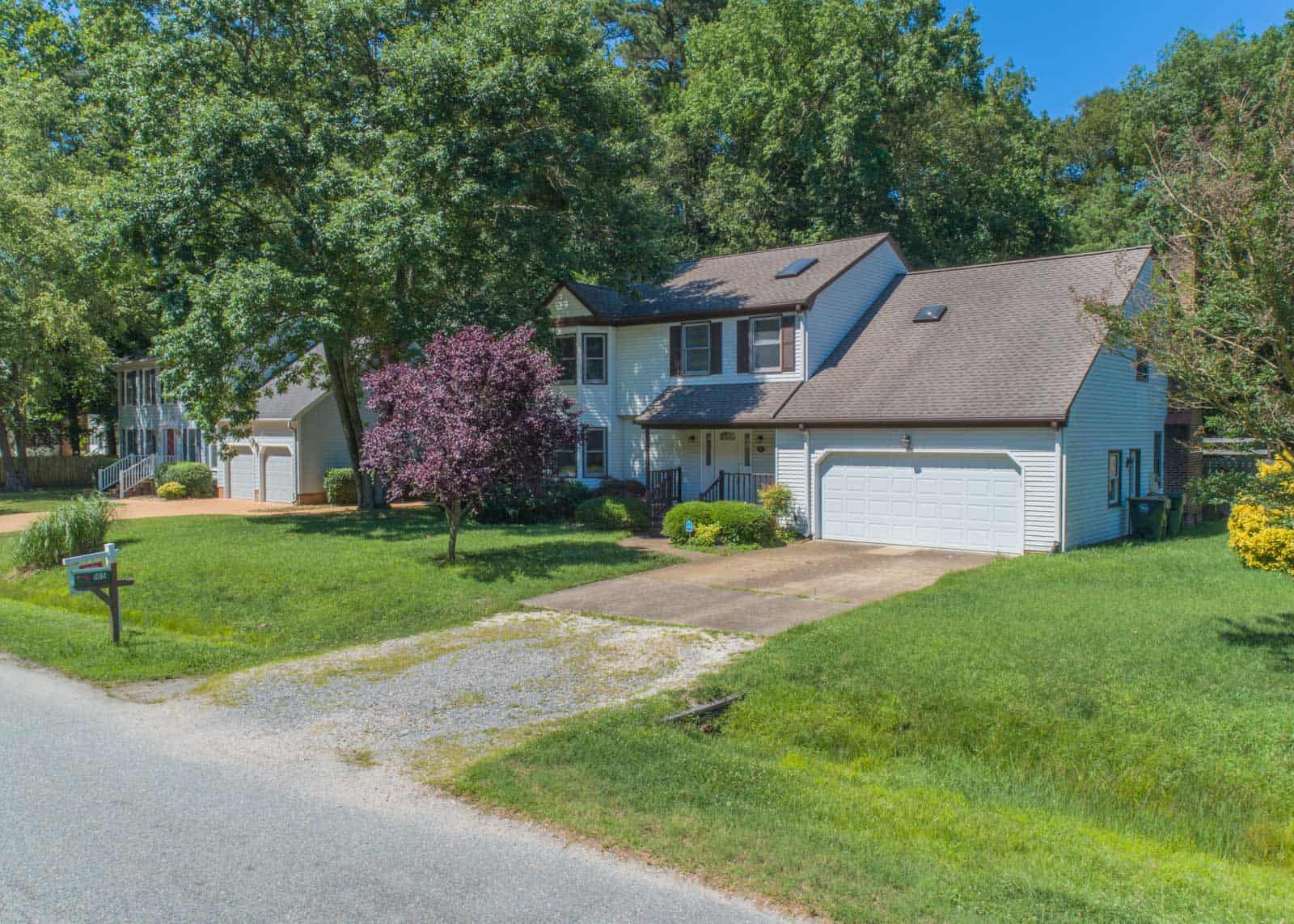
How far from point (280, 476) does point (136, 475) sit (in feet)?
26.8

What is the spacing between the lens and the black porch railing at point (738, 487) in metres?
21.1

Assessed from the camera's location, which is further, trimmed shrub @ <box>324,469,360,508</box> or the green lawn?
trimmed shrub @ <box>324,469,360,508</box>

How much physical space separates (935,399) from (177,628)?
13.7m

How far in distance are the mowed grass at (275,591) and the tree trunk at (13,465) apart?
1707 cm

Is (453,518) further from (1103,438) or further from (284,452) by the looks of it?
(284,452)

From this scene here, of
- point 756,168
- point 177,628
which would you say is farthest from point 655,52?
point 177,628

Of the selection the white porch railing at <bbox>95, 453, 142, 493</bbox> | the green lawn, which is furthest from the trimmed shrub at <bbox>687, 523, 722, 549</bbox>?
the white porch railing at <bbox>95, 453, 142, 493</bbox>

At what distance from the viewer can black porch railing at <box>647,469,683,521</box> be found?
2212 centimetres

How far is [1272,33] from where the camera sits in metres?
32.2

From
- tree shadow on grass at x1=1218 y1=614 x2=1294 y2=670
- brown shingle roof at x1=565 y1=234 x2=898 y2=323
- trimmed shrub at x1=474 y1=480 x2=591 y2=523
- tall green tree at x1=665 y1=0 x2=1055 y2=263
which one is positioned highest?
tall green tree at x1=665 y1=0 x2=1055 y2=263

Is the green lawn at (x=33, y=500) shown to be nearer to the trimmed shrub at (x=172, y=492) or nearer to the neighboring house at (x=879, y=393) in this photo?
the trimmed shrub at (x=172, y=492)

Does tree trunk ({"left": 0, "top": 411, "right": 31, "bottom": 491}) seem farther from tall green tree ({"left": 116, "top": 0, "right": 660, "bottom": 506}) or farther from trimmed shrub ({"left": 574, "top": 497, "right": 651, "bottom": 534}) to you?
trimmed shrub ({"left": 574, "top": 497, "right": 651, "bottom": 534})

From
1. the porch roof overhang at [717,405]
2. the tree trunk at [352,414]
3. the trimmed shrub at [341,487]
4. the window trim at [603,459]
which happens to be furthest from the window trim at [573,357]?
the trimmed shrub at [341,487]

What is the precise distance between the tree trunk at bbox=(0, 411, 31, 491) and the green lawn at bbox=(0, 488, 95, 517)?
61cm
